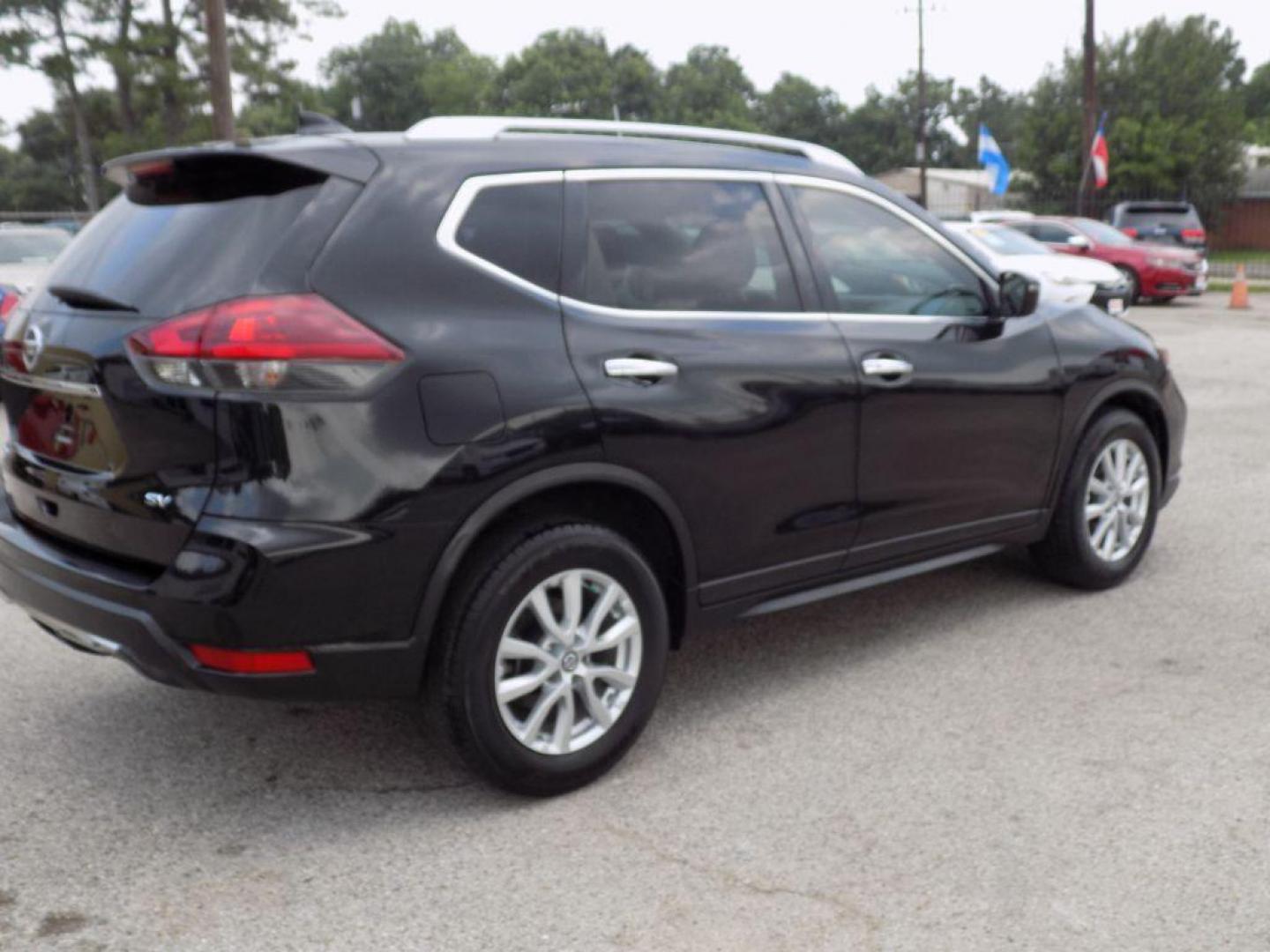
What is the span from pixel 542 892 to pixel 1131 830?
144 cm

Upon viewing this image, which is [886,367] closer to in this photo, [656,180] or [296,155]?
[656,180]

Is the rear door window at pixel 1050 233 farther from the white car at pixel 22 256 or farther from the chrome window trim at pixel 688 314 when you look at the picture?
the chrome window trim at pixel 688 314

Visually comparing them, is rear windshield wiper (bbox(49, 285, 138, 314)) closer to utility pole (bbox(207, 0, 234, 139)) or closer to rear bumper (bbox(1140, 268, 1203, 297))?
utility pole (bbox(207, 0, 234, 139))

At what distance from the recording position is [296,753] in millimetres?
3906

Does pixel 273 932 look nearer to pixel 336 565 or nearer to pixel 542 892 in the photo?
pixel 542 892

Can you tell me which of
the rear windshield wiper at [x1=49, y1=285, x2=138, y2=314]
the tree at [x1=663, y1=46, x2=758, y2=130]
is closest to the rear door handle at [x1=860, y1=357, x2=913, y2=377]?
the rear windshield wiper at [x1=49, y1=285, x2=138, y2=314]

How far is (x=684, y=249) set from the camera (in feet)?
13.0

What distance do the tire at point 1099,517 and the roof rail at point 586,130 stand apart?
4.84 feet

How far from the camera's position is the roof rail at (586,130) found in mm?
3758

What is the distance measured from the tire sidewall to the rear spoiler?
2994mm

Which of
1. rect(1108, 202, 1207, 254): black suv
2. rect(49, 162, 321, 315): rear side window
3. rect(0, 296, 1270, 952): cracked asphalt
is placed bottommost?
rect(1108, 202, 1207, 254): black suv

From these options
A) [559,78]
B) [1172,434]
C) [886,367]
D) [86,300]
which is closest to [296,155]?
[86,300]

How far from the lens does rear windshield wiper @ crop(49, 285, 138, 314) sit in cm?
339

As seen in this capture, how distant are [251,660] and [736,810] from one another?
4.13 feet
